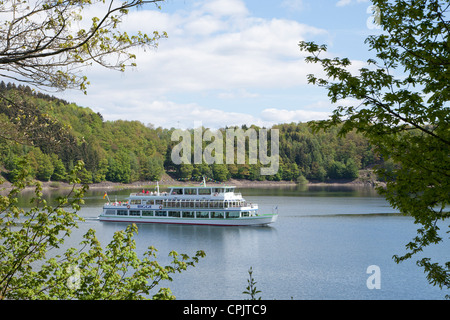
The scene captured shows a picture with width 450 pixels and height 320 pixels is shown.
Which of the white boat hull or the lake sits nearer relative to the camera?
the lake

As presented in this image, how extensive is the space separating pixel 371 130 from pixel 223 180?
14541 centimetres

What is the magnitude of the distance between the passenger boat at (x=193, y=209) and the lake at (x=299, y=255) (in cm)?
125

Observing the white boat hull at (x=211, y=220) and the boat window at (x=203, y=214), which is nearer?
the white boat hull at (x=211, y=220)

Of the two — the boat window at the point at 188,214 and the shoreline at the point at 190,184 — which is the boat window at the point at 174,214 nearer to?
the boat window at the point at 188,214

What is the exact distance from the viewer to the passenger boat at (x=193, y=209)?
5228 centimetres

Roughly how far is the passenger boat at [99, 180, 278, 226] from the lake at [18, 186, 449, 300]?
1.25 m

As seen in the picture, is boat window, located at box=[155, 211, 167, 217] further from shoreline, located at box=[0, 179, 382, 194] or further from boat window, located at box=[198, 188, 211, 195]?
shoreline, located at box=[0, 179, 382, 194]

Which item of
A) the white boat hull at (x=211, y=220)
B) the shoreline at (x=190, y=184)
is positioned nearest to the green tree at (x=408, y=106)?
the white boat hull at (x=211, y=220)

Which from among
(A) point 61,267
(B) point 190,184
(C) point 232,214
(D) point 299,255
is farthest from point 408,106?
(B) point 190,184

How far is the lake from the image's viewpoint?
2597 cm

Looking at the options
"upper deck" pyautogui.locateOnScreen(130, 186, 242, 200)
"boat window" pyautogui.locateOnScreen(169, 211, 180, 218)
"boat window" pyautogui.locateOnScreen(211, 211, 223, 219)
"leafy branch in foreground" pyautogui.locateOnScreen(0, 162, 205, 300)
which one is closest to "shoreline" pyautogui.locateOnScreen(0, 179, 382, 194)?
"boat window" pyautogui.locateOnScreen(169, 211, 180, 218)

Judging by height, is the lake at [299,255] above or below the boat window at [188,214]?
below
